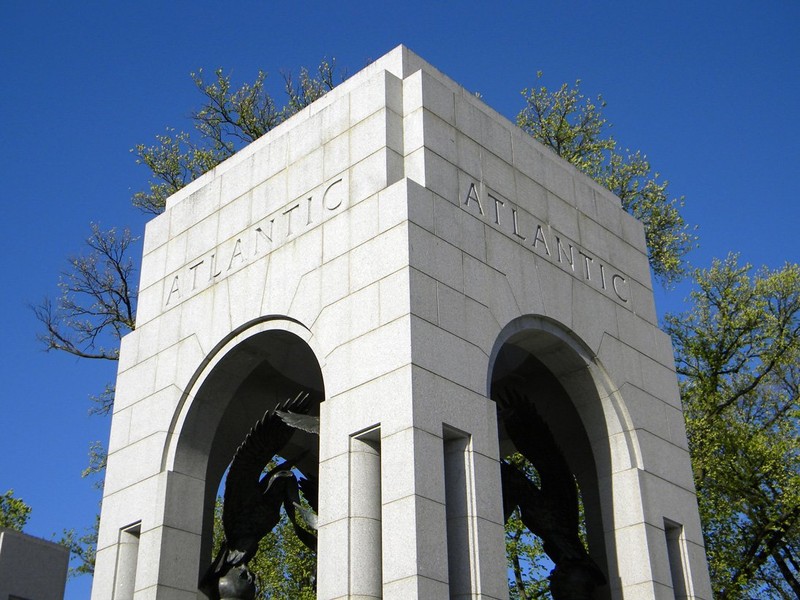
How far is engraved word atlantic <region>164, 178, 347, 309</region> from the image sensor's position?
49.2 feet

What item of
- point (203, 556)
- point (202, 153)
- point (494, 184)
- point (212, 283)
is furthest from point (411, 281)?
point (202, 153)

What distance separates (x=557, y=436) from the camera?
1762cm

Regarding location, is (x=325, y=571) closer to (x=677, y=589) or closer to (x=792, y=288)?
(x=677, y=589)

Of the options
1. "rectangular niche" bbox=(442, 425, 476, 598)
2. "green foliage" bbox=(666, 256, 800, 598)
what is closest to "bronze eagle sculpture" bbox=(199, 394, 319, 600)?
"rectangular niche" bbox=(442, 425, 476, 598)

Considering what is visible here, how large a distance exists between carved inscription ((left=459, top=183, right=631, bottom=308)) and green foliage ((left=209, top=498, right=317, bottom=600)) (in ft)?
49.3

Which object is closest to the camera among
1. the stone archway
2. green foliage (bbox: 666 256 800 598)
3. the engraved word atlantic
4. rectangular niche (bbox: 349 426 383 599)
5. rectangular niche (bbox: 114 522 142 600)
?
rectangular niche (bbox: 349 426 383 599)

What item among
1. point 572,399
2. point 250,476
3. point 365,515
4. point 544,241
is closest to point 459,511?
point 365,515

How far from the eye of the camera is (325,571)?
491 inches

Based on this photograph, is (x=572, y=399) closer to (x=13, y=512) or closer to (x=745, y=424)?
(x=745, y=424)

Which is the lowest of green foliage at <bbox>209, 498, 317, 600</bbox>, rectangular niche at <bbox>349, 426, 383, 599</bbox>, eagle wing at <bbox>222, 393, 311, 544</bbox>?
rectangular niche at <bbox>349, 426, 383, 599</bbox>

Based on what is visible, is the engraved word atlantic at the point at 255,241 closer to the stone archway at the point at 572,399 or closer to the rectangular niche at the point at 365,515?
the stone archway at the point at 572,399

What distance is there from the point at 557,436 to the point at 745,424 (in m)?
12.9

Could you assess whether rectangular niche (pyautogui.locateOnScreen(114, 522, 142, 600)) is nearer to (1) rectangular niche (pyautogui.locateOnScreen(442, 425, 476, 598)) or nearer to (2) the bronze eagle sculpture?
(2) the bronze eagle sculpture

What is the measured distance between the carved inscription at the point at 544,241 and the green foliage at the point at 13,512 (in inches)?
923
